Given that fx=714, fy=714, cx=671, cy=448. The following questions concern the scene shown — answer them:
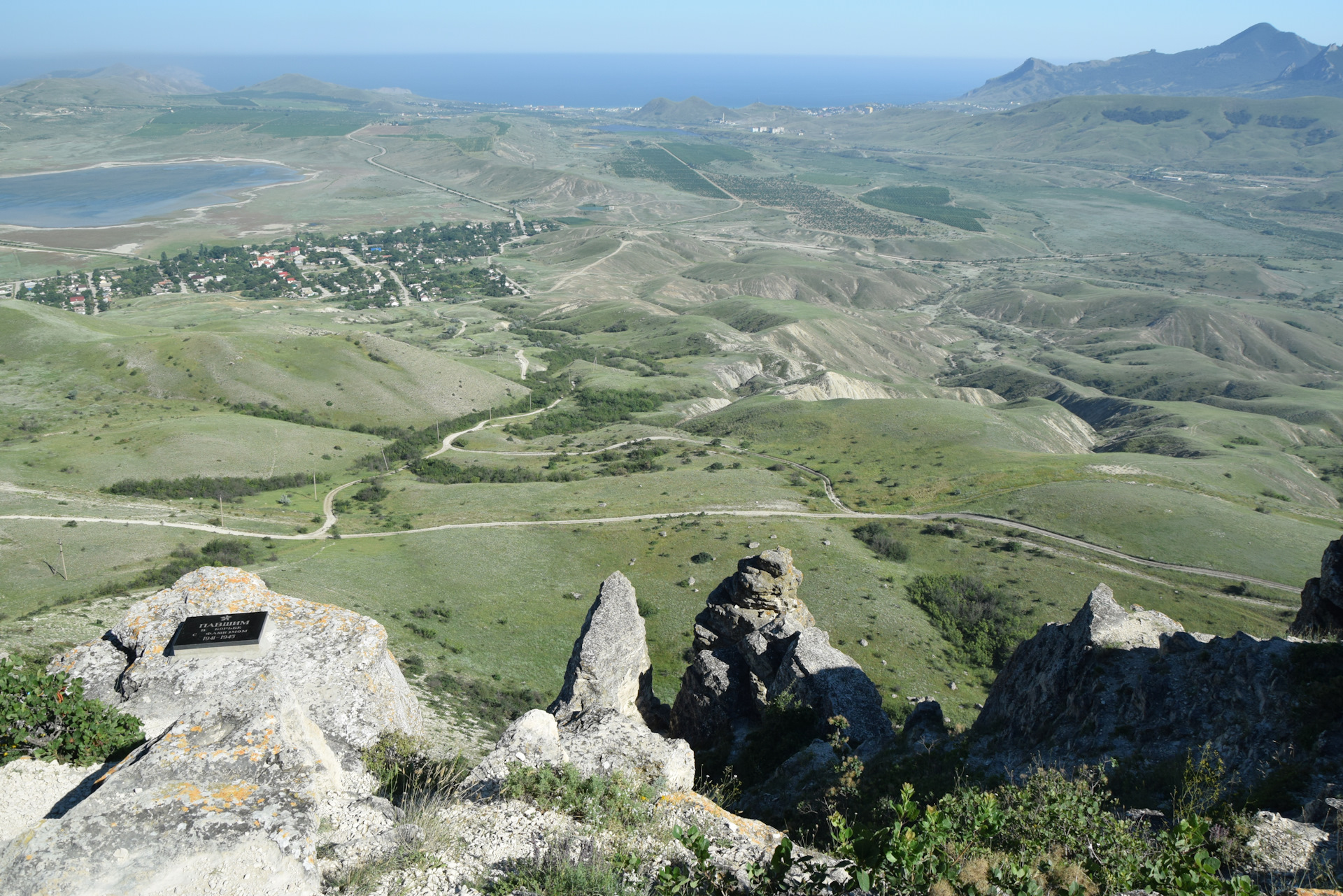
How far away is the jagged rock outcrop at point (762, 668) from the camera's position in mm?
28500

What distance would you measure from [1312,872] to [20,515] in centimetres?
8123

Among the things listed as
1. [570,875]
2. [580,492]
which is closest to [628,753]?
[570,875]

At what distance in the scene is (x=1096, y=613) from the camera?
80.2ft

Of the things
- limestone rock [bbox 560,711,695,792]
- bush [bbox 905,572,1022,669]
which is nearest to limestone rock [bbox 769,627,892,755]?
limestone rock [bbox 560,711,695,792]

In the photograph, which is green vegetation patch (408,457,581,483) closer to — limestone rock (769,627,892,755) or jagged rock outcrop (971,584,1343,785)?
limestone rock (769,627,892,755)

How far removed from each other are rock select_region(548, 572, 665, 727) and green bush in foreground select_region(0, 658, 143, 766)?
1375 centimetres

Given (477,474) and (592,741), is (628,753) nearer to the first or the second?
(592,741)

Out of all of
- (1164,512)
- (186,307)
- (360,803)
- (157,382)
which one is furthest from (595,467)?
(186,307)

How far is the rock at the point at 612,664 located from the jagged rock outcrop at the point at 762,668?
7.90ft

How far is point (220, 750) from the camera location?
13625mm

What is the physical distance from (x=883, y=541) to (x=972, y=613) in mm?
12863

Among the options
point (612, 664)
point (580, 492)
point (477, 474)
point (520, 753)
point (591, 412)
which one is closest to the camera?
point (520, 753)

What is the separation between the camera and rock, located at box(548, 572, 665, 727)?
29.3 meters

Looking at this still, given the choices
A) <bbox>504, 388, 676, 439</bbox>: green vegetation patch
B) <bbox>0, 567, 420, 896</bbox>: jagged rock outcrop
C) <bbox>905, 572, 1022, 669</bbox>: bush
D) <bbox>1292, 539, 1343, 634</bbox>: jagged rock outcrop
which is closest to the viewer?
<bbox>0, 567, 420, 896</bbox>: jagged rock outcrop
